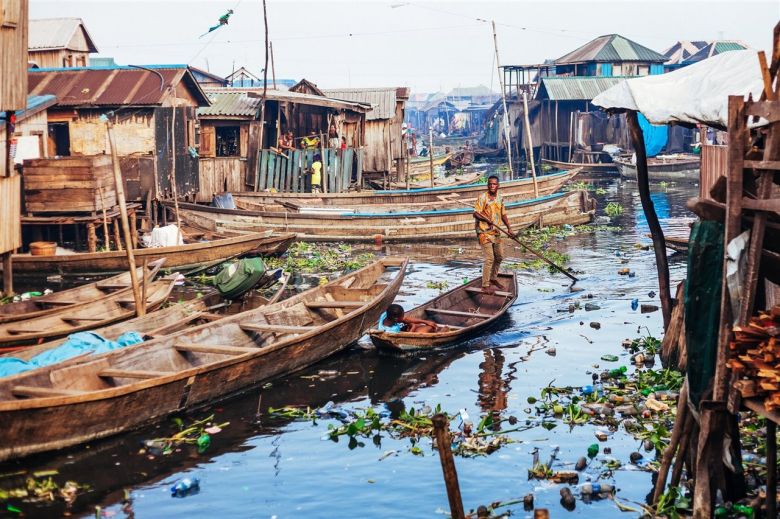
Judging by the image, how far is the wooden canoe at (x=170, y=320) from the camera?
10.0 m

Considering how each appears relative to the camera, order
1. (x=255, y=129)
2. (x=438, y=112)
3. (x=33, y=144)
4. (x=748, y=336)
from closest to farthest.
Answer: (x=748, y=336) → (x=33, y=144) → (x=255, y=129) → (x=438, y=112)

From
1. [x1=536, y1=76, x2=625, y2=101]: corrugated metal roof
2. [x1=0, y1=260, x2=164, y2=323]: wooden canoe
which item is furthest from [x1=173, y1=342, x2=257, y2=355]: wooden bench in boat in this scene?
[x1=536, y1=76, x2=625, y2=101]: corrugated metal roof

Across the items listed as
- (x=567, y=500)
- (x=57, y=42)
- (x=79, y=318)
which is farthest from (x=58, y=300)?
(x=57, y=42)

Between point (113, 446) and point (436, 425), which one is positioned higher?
point (436, 425)

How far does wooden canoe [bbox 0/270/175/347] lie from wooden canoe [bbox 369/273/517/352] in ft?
13.4

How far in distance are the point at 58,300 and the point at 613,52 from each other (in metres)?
39.3

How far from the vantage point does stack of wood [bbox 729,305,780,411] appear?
4891 millimetres

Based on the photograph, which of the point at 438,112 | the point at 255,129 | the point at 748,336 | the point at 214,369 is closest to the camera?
the point at 748,336

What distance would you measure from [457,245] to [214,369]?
1374cm

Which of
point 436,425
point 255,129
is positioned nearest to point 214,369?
point 436,425

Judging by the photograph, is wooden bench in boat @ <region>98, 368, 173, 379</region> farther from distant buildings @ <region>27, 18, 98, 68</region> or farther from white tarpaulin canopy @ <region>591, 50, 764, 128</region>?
distant buildings @ <region>27, 18, 98, 68</region>

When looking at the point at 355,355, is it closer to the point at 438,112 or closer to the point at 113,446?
the point at 113,446

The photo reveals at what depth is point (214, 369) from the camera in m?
9.22

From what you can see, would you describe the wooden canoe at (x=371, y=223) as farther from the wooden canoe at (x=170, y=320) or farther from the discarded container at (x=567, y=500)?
the discarded container at (x=567, y=500)
